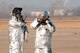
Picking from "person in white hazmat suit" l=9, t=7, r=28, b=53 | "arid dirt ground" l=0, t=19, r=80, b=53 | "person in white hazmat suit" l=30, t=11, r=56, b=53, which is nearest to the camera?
"person in white hazmat suit" l=30, t=11, r=56, b=53

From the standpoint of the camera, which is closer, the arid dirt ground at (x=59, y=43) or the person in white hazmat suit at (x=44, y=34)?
the person in white hazmat suit at (x=44, y=34)

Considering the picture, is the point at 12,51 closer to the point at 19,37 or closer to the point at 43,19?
the point at 19,37

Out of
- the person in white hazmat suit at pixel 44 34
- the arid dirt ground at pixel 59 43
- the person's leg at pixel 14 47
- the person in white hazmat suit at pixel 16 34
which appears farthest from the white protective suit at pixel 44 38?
the arid dirt ground at pixel 59 43

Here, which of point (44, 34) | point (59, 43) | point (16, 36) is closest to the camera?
point (44, 34)

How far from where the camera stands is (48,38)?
10266 mm

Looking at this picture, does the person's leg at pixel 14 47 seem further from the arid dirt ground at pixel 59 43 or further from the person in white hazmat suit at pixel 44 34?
the arid dirt ground at pixel 59 43

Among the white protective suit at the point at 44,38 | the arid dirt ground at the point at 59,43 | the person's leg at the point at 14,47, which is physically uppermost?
the white protective suit at the point at 44,38

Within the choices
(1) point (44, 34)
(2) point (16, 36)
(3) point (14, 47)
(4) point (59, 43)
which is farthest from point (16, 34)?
(4) point (59, 43)

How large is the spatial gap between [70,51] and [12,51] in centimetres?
800

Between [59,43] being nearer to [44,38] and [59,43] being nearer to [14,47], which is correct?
[14,47]

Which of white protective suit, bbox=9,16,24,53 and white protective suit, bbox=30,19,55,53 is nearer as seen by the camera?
white protective suit, bbox=30,19,55,53

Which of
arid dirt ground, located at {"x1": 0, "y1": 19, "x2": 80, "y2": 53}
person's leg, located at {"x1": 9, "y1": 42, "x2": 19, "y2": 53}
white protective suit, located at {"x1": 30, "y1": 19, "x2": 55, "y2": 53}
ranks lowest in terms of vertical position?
arid dirt ground, located at {"x1": 0, "y1": 19, "x2": 80, "y2": 53}

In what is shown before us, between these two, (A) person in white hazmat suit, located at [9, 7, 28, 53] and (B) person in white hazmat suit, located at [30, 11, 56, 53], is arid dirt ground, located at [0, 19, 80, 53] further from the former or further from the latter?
(B) person in white hazmat suit, located at [30, 11, 56, 53]

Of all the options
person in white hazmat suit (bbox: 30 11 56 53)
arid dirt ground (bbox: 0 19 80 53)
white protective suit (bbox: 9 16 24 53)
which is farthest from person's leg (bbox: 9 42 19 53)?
arid dirt ground (bbox: 0 19 80 53)
